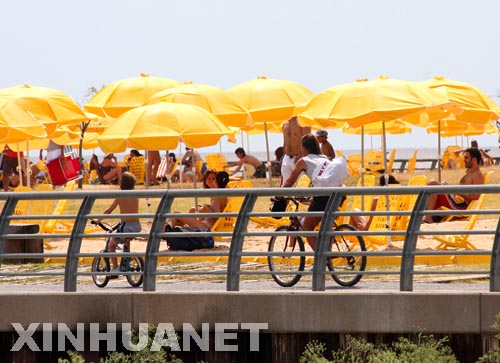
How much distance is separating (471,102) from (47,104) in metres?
7.68

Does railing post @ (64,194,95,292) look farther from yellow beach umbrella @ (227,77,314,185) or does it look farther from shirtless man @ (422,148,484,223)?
yellow beach umbrella @ (227,77,314,185)

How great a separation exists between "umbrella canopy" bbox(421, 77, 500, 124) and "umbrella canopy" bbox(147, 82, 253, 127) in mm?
4653

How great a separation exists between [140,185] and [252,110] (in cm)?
1151

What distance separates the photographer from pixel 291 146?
2014 cm

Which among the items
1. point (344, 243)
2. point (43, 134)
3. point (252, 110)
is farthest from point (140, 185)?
point (344, 243)

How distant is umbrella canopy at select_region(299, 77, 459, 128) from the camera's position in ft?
73.8

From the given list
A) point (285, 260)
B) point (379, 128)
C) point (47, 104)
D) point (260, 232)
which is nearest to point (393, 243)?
point (285, 260)

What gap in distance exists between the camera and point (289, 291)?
44.6 feet

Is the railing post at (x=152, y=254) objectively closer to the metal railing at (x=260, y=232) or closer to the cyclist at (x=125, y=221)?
the metal railing at (x=260, y=232)

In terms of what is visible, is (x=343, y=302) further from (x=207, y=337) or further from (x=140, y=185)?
(x=140, y=185)

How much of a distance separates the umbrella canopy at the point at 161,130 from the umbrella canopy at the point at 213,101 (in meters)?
5.80

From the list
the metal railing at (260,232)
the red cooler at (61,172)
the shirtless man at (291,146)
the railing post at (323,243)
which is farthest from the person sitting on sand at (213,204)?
the red cooler at (61,172)

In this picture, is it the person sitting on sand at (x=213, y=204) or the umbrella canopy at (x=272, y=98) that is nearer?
the person sitting on sand at (x=213, y=204)

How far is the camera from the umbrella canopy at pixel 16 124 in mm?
27438
